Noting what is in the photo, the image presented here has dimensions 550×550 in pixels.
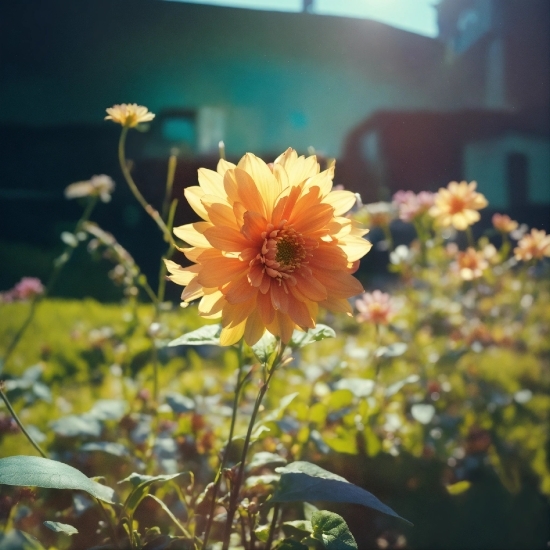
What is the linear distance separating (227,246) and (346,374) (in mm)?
1443

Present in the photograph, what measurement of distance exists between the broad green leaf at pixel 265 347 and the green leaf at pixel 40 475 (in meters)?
0.29

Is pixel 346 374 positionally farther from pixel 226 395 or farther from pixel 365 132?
pixel 365 132

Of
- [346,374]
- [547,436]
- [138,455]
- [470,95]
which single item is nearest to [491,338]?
[547,436]

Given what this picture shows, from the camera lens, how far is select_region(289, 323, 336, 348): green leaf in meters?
0.85

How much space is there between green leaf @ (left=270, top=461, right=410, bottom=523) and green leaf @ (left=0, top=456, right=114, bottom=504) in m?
0.27

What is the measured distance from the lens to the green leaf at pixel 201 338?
0.87m

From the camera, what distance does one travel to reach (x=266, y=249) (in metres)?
0.78

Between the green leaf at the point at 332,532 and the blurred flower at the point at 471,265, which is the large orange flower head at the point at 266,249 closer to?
the green leaf at the point at 332,532

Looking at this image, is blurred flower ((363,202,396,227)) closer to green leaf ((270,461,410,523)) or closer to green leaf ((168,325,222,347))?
green leaf ((168,325,222,347))

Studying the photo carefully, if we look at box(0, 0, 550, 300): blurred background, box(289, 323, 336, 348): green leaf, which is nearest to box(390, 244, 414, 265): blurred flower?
box(289, 323, 336, 348): green leaf

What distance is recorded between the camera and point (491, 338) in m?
2.12

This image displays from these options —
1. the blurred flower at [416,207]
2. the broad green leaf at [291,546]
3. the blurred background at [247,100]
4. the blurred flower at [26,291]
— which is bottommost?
the broad green leaf at [291,546]

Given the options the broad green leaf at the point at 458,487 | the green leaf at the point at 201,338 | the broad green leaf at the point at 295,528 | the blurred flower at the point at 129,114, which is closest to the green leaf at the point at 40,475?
the green leaf at the point at 201,338

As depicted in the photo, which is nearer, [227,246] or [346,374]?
[227,246]
